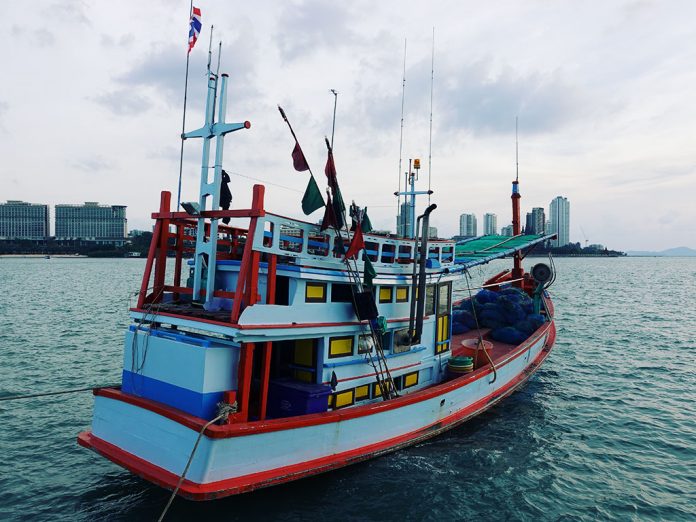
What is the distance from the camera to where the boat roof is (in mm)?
15484

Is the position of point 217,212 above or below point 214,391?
above

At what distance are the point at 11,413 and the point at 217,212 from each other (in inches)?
453

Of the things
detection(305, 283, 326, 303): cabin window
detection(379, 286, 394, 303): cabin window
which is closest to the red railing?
detection(305, 283, 326, 303): cabin window

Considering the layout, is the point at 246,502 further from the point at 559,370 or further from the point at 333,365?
the point at 559,370

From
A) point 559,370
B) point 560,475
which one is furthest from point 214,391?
point 559,370

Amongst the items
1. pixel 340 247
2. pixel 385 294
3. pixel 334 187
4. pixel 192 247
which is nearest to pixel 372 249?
pixel 385 294

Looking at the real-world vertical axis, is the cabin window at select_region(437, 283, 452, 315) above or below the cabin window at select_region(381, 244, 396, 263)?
below

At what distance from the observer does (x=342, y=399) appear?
11.3 meters

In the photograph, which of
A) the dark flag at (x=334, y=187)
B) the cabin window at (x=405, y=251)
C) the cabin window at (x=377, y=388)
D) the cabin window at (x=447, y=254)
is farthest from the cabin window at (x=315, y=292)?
the cabin window at (x=447, y=254)

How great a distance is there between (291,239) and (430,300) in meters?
5.61

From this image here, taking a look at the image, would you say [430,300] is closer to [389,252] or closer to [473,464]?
[389,252]

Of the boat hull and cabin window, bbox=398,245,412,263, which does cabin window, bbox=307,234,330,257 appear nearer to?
cabin window, bbox=398,245,412,263

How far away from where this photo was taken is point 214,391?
9.04 m

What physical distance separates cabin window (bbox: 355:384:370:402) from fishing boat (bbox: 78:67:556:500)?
0.04m
